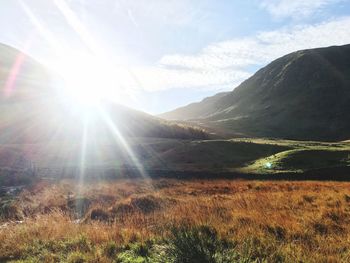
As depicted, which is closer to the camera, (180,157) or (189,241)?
(189,241)

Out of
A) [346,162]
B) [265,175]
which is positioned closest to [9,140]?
[265,175]

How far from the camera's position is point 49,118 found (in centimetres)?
11838

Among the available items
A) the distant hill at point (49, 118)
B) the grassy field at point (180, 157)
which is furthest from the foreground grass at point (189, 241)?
the distant hill at point (49, 118)

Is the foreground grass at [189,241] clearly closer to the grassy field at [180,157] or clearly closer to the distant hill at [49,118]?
the grassy field at [180,157]

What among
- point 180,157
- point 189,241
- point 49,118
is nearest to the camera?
point 189,241

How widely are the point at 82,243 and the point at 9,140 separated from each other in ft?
313

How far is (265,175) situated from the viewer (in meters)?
48.7

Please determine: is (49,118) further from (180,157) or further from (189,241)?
(189,241)

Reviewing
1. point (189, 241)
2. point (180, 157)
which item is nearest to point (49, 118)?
point (180, 157)

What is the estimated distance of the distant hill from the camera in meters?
107

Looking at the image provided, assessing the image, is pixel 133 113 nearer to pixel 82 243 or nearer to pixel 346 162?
pixel 346 162

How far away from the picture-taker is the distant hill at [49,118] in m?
107

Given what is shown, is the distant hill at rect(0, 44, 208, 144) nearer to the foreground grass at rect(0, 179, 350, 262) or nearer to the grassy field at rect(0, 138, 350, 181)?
the grassy field at rect(0, 138, 350, 181)

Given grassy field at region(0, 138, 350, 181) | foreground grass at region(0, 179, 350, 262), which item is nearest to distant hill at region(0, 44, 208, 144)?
grassy field at region(0, 138, 350, 181)
